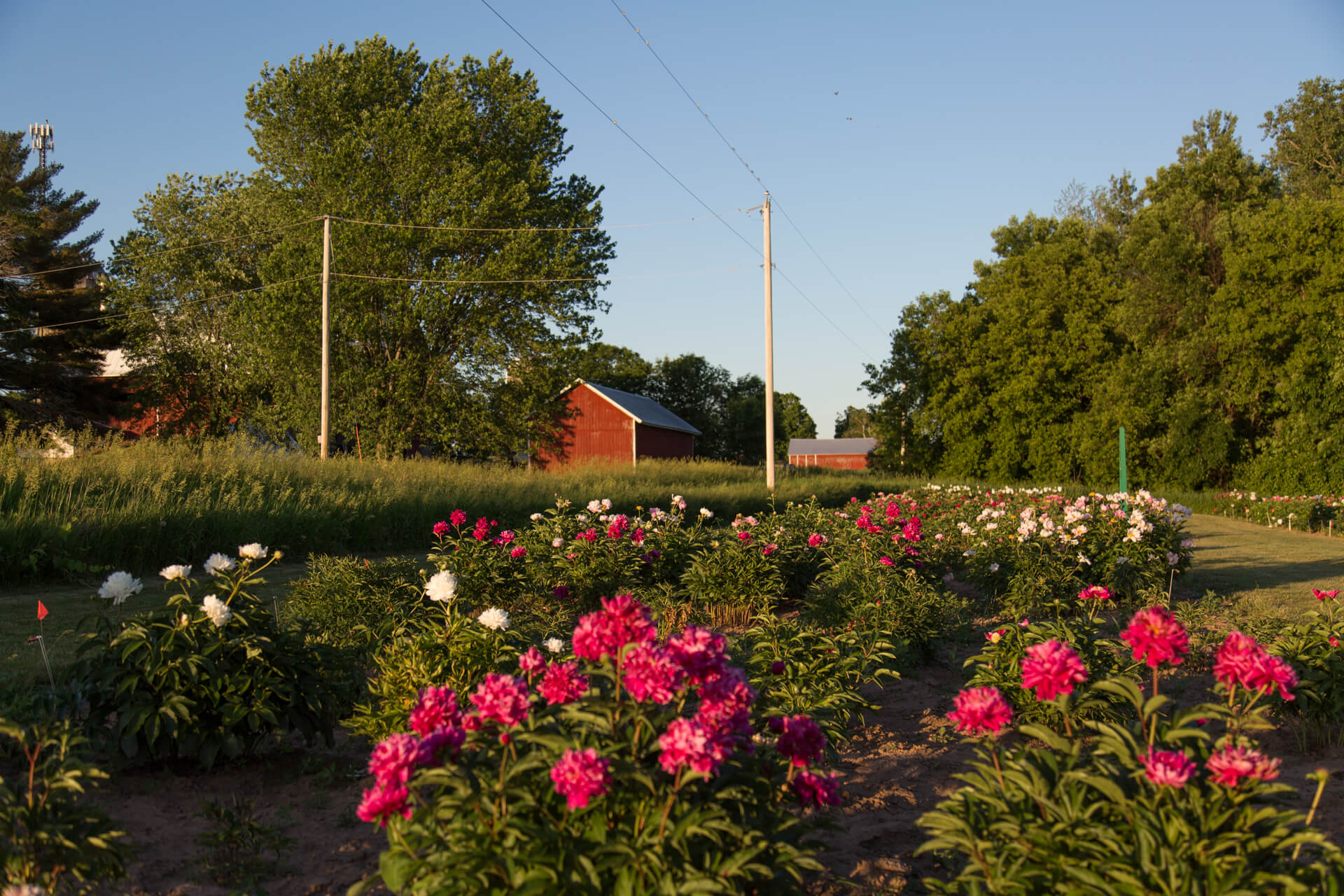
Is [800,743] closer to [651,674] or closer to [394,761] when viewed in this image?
[651,674]

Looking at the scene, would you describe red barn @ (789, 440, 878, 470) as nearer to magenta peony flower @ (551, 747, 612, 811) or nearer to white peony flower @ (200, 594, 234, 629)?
white peony flower @ (200, 594, 234, 629)

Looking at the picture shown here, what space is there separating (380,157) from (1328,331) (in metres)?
29.4

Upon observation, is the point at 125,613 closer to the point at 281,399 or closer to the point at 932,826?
the point at 932,826

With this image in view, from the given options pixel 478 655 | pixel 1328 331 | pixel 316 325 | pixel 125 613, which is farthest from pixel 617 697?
pixel 1328 331

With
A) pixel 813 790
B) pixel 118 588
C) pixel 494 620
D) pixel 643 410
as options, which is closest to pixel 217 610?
pixel 118 588

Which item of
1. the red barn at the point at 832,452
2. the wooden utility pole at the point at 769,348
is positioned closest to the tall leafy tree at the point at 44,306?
the wooden utility pole at the point at 769,348

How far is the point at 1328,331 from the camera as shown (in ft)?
84.3

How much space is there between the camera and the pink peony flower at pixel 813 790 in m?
1.99

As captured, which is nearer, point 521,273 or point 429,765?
point 429,765

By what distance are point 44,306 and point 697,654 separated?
30208 mm

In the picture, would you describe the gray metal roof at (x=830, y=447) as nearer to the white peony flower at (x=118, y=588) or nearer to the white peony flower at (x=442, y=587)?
the white peony flower at (x=442, y=587)

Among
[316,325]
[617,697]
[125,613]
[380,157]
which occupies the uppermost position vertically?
[380,157]

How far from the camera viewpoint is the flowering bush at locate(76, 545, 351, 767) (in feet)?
9.90

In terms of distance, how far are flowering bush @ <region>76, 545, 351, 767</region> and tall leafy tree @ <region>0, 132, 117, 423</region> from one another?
2457cm
